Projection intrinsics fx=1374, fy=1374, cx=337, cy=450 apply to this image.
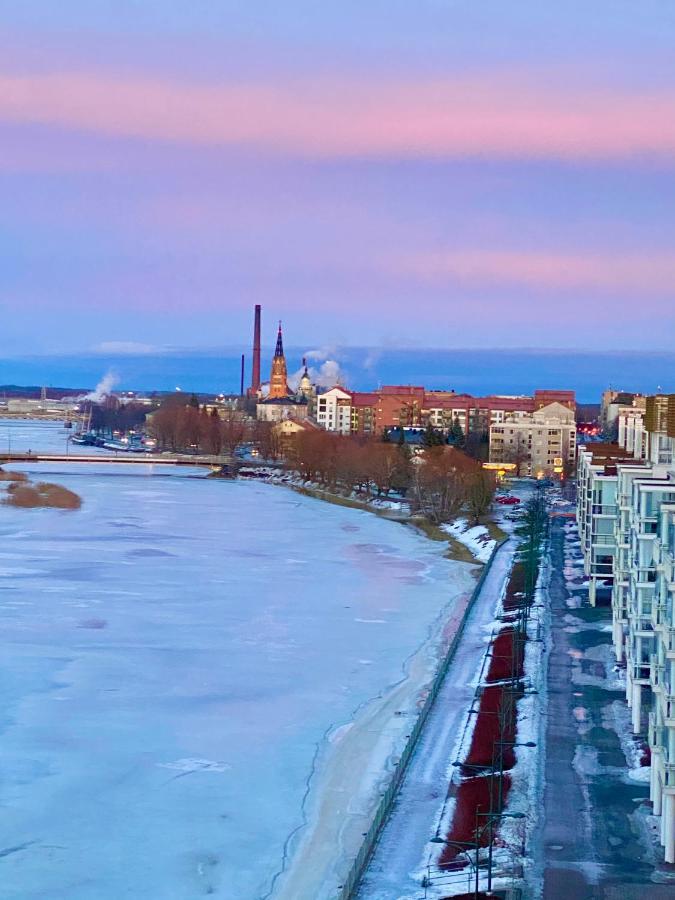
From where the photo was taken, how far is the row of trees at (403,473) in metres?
33.1

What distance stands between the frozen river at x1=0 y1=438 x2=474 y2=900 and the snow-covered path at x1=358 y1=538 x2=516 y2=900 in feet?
0.98

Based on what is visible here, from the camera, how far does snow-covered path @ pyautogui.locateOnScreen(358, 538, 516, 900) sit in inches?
324

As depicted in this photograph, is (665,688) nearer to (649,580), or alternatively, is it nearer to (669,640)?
(669,640)

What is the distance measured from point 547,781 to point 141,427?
8371 centimetres

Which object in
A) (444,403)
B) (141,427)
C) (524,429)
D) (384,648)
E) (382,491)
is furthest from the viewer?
(141,427)

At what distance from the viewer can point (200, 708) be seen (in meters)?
12.5

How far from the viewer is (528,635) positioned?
50.8 ft

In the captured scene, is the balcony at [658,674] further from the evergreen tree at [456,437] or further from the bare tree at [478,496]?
the evergreen tree at [456,437]

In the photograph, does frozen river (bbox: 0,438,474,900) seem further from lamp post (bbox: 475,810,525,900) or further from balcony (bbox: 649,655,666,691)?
balcony (bbox: 649,655,666,691)

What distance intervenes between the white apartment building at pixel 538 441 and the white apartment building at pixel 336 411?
700 inches

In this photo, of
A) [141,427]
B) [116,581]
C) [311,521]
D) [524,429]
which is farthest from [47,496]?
[141,427]

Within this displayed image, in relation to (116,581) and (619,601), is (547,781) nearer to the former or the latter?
(619,601)

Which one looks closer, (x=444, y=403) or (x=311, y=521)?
(x=311, y=521)

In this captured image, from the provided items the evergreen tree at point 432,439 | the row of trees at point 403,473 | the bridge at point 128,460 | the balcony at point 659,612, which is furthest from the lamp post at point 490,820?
the bridge at point 128,460
